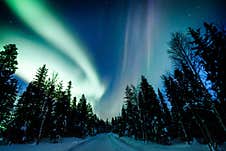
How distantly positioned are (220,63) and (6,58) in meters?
28.8

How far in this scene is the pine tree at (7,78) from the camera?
19453 millimetres

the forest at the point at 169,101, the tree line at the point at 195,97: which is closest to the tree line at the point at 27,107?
the forest at the point at 169,101

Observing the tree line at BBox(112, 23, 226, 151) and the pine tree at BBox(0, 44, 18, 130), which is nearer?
the tree line at BBox(112, 23, 226, 151)

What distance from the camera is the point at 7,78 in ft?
64.8

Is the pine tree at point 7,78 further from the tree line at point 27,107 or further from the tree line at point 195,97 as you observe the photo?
the tree line at point 195,97

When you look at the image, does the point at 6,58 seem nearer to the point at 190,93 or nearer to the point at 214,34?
the point at 190,93

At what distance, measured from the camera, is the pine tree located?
19453 mm

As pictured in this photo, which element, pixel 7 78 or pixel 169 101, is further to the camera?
pixel 169 101

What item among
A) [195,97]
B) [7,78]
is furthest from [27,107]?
[195,97]

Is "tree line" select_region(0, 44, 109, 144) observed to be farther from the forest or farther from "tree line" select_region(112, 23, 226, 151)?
"tree line" select_region(112, 23, 226, 151)

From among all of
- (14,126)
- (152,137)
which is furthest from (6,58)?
(152,137)

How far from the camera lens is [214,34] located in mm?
16000

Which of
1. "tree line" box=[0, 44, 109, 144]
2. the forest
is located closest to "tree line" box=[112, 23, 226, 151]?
the forest

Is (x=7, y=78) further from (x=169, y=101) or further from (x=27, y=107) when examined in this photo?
(x=169, y=101)
